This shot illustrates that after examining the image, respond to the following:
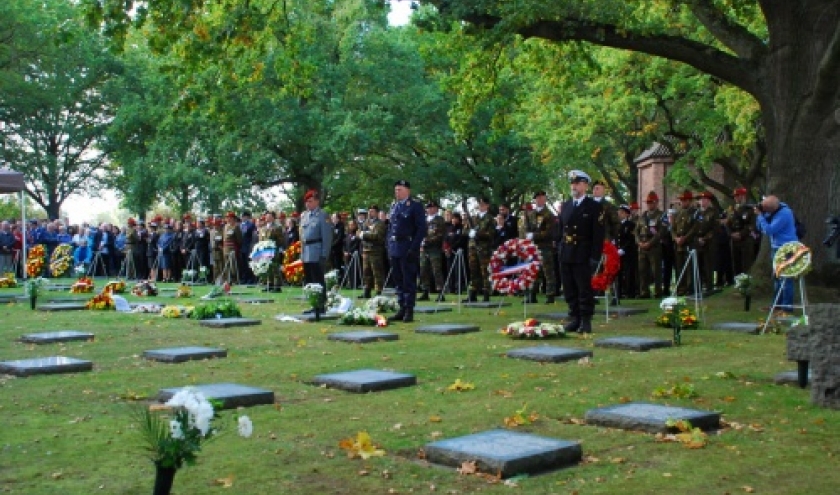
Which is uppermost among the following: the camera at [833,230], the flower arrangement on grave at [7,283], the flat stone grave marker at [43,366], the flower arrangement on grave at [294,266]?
the camera at [833,230]

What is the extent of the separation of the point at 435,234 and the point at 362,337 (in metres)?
9.22

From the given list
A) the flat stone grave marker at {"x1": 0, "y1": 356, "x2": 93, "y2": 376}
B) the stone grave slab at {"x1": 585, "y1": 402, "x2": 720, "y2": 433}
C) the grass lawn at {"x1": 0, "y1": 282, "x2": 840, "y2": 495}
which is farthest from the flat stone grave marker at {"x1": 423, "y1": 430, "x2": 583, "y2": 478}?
the flat stone grave marker at {"x1": 0, "y1": 356, "x2": 93, "y2": 376}

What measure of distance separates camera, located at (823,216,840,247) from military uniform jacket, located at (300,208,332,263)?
26.8 ft

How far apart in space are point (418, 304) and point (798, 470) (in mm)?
13453

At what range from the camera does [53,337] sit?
12.5 m

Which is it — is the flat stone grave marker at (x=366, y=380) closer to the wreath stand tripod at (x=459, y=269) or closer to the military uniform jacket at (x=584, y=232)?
the military uniform jacket at (x=584, y=232)

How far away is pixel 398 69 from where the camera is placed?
139ft

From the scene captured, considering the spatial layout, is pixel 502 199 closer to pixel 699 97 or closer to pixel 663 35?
pixel 699 97

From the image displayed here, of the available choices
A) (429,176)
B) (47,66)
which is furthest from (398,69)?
(47,66)

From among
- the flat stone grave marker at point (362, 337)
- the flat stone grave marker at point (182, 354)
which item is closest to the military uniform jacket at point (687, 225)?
the flat stone grave marker at point (362, 337)

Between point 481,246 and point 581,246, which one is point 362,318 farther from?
point 481,246

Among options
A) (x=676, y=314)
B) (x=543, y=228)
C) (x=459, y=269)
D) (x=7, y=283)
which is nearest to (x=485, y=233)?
(x=543, y=228)

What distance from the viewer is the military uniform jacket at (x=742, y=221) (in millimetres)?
21984

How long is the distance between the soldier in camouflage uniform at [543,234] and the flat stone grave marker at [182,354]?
905 cm
